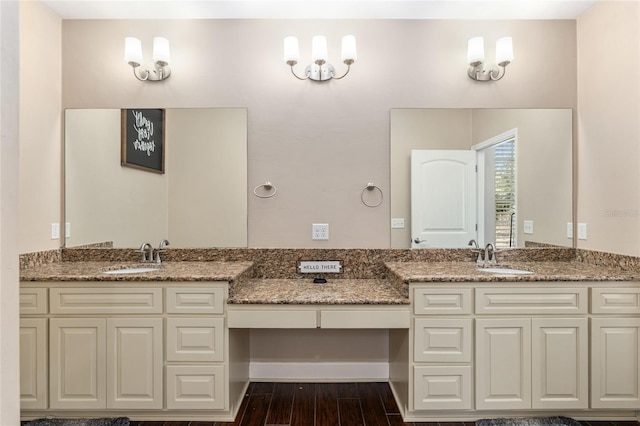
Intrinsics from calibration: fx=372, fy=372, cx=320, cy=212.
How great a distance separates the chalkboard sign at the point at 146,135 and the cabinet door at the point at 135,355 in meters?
1.07

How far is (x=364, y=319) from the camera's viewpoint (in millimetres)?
2043

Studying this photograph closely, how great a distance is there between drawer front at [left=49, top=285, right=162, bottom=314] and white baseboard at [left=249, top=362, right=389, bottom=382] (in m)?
0.94

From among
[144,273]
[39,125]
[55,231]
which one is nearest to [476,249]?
[144,273]

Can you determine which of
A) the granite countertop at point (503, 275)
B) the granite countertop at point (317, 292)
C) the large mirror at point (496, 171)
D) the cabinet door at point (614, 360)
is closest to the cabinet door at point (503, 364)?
the granite countertop at point (503, 275)

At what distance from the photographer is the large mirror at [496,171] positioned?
2566 millimetres

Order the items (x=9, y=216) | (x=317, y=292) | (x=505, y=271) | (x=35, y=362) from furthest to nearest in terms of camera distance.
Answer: (x=505, y=271), (x=317, y=292), (x=35, y=362), (x=9, y=216)

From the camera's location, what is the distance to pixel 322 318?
204 centimetres

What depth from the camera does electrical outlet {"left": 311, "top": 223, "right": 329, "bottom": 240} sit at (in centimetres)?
259

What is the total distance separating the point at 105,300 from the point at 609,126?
10.3 ft

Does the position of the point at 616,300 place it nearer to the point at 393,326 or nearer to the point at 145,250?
the point at 393,326

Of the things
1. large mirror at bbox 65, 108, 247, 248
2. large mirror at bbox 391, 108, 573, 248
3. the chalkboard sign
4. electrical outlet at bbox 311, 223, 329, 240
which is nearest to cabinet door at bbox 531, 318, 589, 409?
large mirror at bbox 391, 108, 573, 248

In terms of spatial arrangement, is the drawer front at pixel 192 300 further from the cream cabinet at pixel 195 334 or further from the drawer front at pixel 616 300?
the drawer front at pixel 616 300

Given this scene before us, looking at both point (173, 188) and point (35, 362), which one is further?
point (173, 188)

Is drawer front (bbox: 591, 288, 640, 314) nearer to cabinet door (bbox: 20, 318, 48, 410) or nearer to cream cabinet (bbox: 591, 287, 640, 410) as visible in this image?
cream cabinet (bbox: 591, 287, 640, 410)
